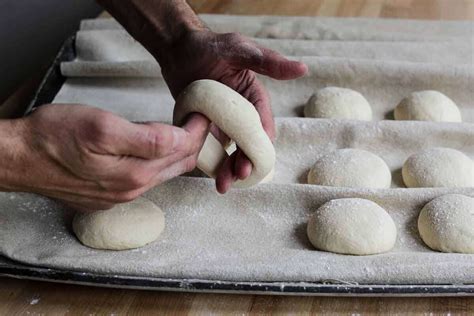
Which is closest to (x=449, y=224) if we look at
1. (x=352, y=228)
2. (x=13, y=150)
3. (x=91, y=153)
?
(x=352, y=228)

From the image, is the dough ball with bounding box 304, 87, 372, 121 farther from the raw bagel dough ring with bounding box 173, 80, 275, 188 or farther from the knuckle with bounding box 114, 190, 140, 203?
the knuckle with bounding box 114, 190, 140, 203

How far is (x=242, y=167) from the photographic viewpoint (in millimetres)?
1229

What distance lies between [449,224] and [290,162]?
40cm

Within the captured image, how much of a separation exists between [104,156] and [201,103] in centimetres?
23

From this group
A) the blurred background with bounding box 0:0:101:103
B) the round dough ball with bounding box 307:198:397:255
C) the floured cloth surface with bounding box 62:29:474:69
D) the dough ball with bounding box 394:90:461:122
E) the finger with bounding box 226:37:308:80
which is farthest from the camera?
the blurred background with bounding box 0:0:101:103

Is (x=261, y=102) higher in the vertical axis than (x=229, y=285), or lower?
higher

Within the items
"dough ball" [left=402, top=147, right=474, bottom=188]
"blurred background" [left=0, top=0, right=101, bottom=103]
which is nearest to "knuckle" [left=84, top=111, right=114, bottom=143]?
"dough ball" [left=402, top=147, right=474, bottom=188]

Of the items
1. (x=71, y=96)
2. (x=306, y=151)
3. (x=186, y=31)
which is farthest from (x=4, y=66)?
(x=306, y=151)

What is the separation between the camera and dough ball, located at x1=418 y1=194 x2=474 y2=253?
1.20 m

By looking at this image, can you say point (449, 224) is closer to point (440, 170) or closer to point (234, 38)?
point (440, 170)

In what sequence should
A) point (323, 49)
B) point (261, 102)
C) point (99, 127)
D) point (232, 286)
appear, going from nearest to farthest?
point (99, 127) < point (232, 286) < point (261, 102) < point (323, 49)

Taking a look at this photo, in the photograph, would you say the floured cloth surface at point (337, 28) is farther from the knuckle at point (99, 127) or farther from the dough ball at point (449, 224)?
the knuckle at point (99, 127)

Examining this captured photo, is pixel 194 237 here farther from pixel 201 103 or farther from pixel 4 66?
pixel 4 66

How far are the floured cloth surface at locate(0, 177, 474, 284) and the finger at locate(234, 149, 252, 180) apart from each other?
3.4 inches
